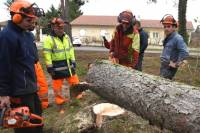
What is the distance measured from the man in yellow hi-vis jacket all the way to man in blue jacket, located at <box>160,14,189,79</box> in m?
1.87

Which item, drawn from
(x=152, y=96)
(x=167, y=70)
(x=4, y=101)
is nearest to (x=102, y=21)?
(x=167, y=70)

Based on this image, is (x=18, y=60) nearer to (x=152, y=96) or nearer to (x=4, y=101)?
(x=4, y=101)

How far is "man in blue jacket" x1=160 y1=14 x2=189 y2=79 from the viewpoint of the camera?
7.88m

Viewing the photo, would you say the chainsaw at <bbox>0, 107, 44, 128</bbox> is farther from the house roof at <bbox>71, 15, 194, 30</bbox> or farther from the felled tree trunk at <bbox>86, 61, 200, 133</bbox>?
the house roof at <bbox>71, 15, 194, 30</bbox>

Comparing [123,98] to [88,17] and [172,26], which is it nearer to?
[172,26]

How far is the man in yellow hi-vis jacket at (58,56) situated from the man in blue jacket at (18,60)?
103 inches

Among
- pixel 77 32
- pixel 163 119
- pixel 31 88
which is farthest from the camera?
pixel 77 32

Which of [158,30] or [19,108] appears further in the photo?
[158,30]

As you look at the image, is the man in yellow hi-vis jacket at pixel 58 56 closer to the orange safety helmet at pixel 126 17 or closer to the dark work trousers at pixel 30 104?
the orange safety helmet at pixel 126 17

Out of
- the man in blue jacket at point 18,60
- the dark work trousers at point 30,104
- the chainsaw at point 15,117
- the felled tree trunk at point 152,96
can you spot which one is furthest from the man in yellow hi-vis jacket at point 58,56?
the chainsaw at point 15,117

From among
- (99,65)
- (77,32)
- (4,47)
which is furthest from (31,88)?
(77,32)

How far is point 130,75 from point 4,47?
269 centimetres

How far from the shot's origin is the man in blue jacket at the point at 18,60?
5.29 metres

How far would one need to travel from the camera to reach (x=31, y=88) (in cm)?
561
